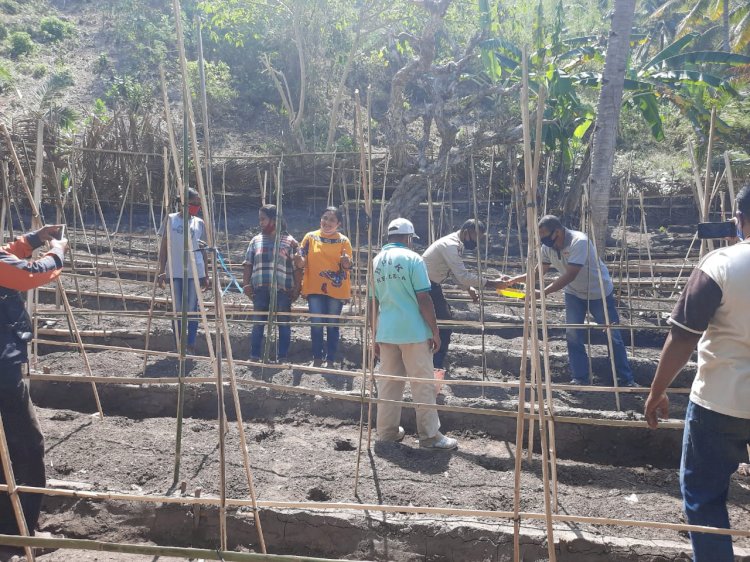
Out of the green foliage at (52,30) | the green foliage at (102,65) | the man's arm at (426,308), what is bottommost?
the man's arm at (426,308)

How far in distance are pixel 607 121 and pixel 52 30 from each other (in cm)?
2181

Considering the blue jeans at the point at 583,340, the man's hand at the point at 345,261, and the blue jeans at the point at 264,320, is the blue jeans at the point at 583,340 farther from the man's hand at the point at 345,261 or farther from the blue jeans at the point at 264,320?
the blue jeans at the point at 264,320

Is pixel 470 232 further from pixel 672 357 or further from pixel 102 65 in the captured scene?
pixel 102 65

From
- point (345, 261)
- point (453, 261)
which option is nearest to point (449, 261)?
point (453, 261)

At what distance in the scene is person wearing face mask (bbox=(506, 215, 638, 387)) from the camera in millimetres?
5312

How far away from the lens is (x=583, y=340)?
5645 mm

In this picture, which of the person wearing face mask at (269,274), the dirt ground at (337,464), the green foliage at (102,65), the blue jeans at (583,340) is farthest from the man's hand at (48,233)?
the green foliage at (102,65)

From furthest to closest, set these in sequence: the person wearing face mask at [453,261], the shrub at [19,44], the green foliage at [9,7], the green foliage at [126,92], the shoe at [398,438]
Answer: the green foliage at [9,7] < the shrub at [19,44] < the green foliage at [126,92] < the person wearing face mask at [453,261] < the shoe at [398,438]

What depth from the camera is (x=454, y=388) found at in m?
5.71

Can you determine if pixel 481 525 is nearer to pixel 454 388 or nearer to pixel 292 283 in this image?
pixel 454 388

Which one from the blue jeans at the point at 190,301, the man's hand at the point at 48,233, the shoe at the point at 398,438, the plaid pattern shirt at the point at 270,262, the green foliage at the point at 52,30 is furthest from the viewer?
the green foliage at the point at 52,30

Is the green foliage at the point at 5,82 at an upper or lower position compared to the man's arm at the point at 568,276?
upper

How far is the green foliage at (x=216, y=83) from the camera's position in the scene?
19345 millimetres

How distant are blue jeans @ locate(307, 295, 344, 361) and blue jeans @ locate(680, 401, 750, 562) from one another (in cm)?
369
